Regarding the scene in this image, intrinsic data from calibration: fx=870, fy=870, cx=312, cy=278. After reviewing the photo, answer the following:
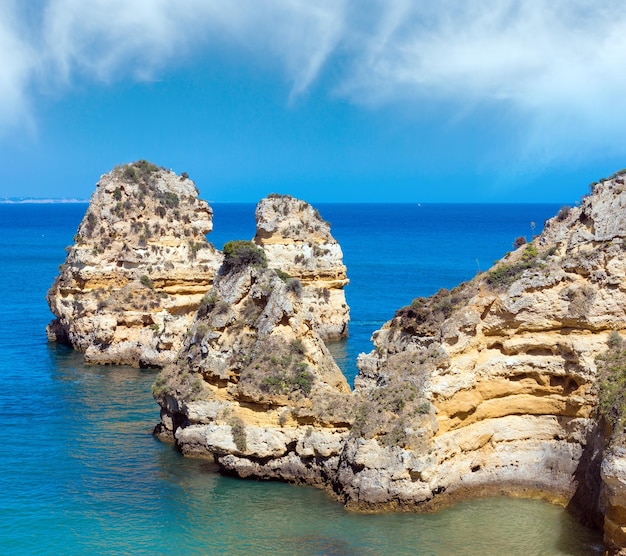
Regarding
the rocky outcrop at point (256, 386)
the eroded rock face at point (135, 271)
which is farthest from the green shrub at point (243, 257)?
the eroded rock face at point (135, 271)

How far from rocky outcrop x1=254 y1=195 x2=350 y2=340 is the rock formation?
2692 centimetres

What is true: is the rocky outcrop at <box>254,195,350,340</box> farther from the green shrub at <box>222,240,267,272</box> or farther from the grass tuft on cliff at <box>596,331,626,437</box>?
the grass tuft on cliff at <box>596,331,626,437</box>

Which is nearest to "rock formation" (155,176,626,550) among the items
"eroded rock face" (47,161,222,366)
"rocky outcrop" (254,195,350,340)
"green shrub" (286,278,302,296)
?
"green shrub" (286,278,302,296)

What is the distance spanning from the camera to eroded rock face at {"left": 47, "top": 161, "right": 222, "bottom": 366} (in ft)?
172

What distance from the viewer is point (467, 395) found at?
28.9 metres

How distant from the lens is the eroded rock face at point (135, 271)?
52.3 m

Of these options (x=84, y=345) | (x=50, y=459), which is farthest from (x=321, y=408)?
(x=84, y=345)

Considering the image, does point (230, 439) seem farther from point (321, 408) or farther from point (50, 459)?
point (50, 459)

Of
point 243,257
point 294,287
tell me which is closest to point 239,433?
point 294,287

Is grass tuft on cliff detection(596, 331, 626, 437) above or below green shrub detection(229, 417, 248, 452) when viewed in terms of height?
above

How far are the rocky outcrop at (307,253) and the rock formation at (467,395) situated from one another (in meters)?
26.9

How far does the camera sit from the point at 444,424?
28484 mm

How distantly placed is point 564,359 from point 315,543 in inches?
397

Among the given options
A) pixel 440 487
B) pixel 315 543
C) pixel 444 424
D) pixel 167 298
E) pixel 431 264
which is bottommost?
pixel 315 543
